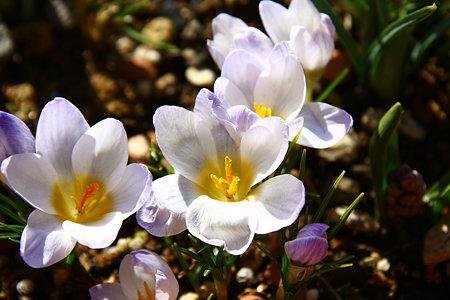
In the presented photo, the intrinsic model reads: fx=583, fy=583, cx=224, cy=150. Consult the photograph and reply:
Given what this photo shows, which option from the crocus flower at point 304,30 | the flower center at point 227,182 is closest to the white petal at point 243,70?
the crocus flower at point 304,30

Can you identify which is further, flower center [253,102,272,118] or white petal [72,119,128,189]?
flower center [253,102,272,118]

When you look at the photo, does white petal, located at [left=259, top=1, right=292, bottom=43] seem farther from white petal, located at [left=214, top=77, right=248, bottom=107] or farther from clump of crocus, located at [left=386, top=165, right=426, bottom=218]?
clump of crocus, located at [left=386, top=165, right=426, bottom=218]

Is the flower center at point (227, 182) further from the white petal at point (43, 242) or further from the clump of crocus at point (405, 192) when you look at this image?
the clump of crocus at point (405, 192)

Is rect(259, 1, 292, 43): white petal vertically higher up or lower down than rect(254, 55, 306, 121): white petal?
higher up

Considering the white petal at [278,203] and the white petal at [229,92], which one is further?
the white petal at [229,92]

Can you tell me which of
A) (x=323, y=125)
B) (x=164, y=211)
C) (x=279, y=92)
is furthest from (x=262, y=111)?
(x=164, y=211)

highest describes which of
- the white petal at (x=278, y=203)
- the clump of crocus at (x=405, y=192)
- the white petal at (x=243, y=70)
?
the white petal at (x=243, y=70)

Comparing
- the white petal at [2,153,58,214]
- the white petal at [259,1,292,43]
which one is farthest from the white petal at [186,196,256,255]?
the white petal at [259,1,292,43]
